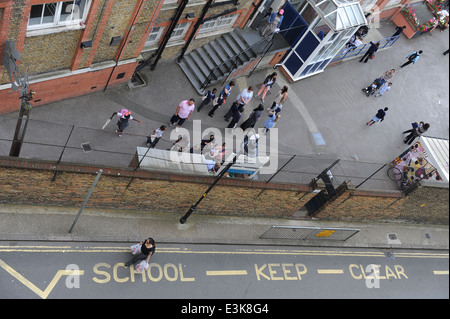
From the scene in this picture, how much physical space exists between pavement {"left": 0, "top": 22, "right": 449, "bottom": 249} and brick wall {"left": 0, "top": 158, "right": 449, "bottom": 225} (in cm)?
43

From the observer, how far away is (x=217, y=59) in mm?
22406

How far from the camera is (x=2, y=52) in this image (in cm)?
1542

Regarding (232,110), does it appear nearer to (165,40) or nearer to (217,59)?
(217,59)

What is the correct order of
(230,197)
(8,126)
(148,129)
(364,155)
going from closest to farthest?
1. (8,126)
2. (230,197)
3. (148,129)
4. (364,155)

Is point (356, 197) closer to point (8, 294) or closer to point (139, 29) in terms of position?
point (139, 29)

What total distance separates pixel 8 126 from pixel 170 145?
5.75 meters

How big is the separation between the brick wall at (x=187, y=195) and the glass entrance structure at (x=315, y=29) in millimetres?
7461

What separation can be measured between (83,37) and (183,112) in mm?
4698

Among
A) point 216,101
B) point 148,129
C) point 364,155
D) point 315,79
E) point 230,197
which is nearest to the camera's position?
point 230,197

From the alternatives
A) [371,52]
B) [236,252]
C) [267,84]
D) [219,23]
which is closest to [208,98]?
[267,84]

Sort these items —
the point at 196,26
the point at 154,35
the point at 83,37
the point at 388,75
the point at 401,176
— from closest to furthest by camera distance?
the point at 83,37 → the point at 154,35 → the point at 196,26 → the point at 401,176 → the point at 388,75

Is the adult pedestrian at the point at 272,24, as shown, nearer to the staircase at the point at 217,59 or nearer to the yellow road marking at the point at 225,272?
the staircase at the point at 217,59

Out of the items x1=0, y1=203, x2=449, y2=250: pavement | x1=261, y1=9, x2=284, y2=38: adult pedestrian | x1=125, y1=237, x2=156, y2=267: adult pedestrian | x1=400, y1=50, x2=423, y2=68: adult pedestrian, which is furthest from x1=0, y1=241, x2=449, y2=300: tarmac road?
x1=400, y1=50, x2=423, y2=68: adult pedestrian

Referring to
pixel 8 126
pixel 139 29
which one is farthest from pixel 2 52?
pixel 139 29
